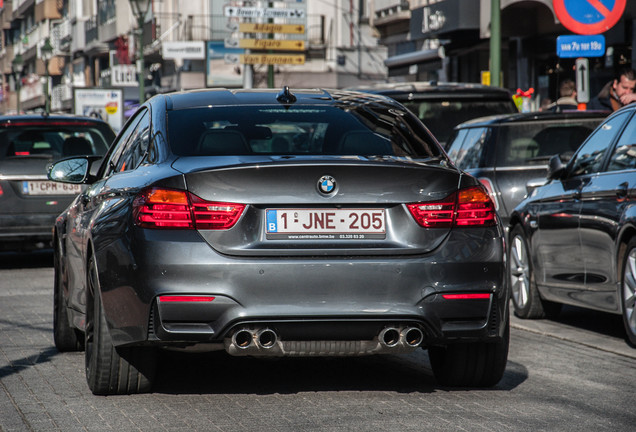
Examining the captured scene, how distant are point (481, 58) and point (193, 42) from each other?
77.9ft

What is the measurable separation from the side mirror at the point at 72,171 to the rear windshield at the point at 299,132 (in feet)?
4.88

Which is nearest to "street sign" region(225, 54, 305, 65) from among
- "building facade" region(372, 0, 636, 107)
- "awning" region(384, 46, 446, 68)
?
"awning" region(384, 46, 446, 68)

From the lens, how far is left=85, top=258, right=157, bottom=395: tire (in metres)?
6.15

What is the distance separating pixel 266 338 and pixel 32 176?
9.57 metres

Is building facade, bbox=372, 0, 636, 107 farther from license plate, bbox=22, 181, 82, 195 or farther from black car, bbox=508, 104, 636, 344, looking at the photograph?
black car, bbox=508, 104, 636, 344

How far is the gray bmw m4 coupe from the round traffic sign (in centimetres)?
912

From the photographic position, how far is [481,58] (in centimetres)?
3409

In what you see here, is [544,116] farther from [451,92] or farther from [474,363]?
[474,363]

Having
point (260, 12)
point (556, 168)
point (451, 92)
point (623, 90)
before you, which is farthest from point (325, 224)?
point (260, 12)

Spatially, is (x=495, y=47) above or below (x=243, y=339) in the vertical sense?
above

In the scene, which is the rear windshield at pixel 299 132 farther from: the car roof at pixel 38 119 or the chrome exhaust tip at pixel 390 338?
the car roof at pixel 38 119

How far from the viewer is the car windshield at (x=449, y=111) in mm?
14984

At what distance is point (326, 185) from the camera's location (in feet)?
18.8

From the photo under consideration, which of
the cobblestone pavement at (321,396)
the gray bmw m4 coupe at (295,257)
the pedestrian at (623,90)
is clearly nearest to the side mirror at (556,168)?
the cobblestone pavement at (321,396)
